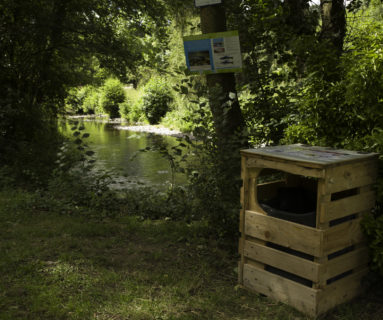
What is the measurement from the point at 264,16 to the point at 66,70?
5.76 m

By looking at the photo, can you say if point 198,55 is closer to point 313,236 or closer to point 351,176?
point 351,176

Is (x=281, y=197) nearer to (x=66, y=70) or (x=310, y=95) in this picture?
(x=310, y=95)

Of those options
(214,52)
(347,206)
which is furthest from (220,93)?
(347,206)

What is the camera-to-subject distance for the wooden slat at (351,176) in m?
2.83

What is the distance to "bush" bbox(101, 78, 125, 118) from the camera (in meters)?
31.9

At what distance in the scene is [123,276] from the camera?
360cm

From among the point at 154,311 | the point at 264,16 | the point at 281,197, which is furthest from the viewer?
the point at 264,16

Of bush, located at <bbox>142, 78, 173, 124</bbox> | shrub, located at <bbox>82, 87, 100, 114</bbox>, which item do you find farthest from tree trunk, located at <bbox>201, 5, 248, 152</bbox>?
shrub, located at <bbox>82, 87, 100, 114</bbox>

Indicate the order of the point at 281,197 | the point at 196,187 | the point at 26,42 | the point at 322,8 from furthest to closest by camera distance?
the point at 26,42
the point at 322,8
the point at 196,187
the point at 281,197

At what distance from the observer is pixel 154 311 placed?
299cm

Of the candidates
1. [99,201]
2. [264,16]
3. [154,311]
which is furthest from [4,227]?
[264,16]

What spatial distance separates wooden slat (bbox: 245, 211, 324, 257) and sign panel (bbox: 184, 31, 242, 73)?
1797 millimetres

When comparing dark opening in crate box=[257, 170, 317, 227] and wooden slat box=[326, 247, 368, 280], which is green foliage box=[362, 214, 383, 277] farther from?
dark opening in crate box=[257, 170, 317, 227]

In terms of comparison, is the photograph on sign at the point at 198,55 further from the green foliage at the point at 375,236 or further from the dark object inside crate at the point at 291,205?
the green foliage at the point at 375,236
